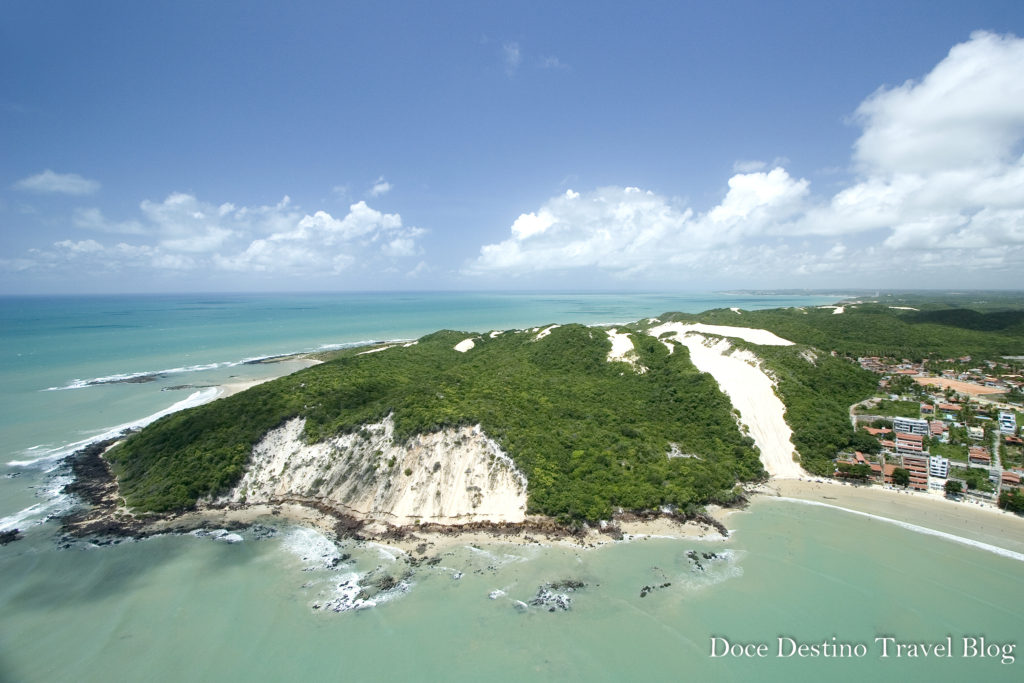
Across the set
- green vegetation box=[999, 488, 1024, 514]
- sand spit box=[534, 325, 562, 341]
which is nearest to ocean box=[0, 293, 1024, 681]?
green vegetation box=[999, 488, 1024, 514]

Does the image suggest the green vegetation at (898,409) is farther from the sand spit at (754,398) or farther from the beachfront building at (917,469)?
the sand spit at (754,398)

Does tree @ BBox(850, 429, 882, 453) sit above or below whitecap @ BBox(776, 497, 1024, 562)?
above

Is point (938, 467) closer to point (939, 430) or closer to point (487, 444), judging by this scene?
point (939, 430)

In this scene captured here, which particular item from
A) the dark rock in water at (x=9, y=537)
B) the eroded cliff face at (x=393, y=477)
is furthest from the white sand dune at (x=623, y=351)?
the dark rock in water at (x=9, y=537)

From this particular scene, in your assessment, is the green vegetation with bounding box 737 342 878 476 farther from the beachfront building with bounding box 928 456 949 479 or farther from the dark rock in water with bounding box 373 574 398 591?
the dark rock in water with bounding box 373 574 398 591

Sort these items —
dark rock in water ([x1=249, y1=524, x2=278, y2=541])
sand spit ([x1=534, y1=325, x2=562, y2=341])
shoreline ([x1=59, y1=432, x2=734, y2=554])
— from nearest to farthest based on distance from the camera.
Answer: shoreline ([x1=59, y1=432, x2=734, y2=554]) → dark rock in water ([x1=249, y1=524, x2=278, y2=541]) → sand spit ([x1=534, y1=325, x2=562, y2=341])

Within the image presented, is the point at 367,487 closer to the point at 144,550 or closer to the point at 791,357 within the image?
the point at 144,550
